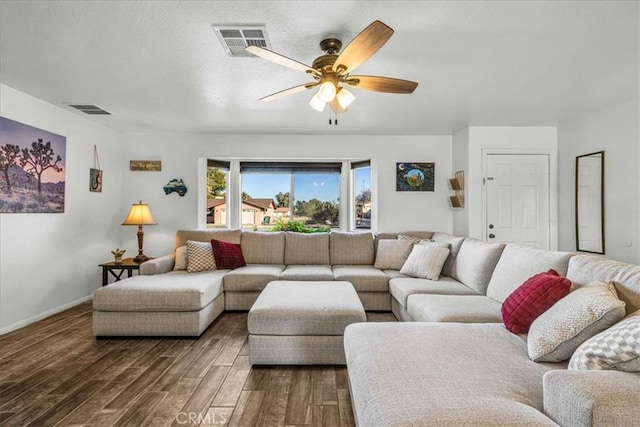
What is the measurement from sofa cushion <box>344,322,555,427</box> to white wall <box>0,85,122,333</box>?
3372mm

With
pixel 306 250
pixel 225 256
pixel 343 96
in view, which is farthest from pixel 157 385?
pixel 306 250

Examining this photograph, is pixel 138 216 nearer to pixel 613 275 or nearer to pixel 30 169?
pixel 30 169

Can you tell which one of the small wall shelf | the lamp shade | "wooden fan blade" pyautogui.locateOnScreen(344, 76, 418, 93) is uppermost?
"wooden fan blade" pyautogui.locateOnScreen(344, 76, 418, 93)

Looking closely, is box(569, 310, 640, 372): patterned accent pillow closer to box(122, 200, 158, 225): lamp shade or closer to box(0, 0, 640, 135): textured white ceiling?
box(0, 0, 640, 135): textured white ceiling

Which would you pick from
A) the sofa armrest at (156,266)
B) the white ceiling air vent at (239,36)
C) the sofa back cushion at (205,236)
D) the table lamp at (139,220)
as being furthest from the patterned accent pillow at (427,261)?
the table lamp at (139,220)

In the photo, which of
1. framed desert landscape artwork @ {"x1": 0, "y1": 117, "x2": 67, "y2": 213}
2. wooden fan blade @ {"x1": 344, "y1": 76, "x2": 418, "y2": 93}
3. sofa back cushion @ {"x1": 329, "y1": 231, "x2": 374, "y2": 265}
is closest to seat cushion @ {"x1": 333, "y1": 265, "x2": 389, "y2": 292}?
sofa back cushion @ {"x1": 329, "y1": 231, "x2": 374, "y2": 265}

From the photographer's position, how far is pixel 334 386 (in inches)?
80.9

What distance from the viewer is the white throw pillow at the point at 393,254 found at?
12.8 feet

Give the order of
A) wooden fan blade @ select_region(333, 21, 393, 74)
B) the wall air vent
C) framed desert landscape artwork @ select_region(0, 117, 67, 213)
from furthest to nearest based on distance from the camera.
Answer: the wall air vent → framed desert landscape artwork @ select_region(0, 117, 67, 213) → wooden fan blade @ select_region(333, 21, 393, 74)

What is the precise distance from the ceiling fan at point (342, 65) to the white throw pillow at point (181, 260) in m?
2.32

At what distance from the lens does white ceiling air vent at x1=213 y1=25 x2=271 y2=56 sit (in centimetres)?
195

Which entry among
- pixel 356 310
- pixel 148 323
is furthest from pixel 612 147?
pixel 148 323

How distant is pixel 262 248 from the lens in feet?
13.8

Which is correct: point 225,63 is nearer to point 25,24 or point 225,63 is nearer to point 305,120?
point 25,24
